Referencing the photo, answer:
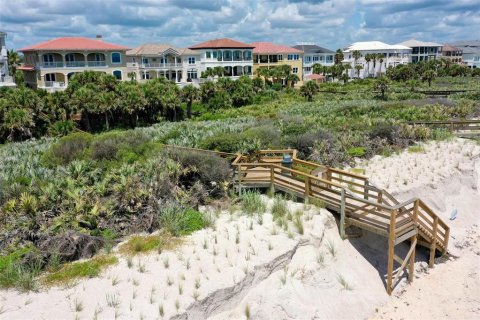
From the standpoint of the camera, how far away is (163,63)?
6750cm

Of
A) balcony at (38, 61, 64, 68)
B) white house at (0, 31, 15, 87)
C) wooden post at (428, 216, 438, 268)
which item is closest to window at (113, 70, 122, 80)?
balcony at (38, 61, 64, 68)

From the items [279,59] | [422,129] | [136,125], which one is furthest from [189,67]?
[422,129]

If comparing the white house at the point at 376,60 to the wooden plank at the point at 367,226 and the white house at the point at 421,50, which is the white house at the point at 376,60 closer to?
the white house at the point at 421,50

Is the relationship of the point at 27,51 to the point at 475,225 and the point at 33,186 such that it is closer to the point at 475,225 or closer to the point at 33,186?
the point at 33,186

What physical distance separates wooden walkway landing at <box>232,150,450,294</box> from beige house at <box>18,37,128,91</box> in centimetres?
4750

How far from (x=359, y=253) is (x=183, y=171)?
6.72 metres

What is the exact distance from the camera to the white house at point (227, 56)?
2758 inches

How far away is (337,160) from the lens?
20266 millimetres

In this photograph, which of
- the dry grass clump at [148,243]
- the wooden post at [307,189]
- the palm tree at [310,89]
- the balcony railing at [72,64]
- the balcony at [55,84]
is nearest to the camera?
the dry grass clump at [148,243]

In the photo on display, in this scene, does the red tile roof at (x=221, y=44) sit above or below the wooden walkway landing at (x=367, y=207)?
above

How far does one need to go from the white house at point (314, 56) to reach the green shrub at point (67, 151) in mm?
79231

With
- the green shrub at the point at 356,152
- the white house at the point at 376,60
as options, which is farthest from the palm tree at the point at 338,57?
the green shrub at the point at 356,152

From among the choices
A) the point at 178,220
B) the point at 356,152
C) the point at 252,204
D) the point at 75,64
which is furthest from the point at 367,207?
the point at 75,64

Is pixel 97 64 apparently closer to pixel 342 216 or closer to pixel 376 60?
pixel 342 216
